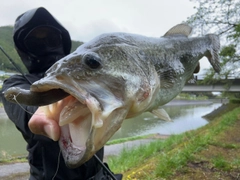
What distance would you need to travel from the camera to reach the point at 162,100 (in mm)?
1746

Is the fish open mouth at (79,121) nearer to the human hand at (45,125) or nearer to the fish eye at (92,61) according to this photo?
the human hand at (45,125)

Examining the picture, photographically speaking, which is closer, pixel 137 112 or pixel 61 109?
pixel 61 109

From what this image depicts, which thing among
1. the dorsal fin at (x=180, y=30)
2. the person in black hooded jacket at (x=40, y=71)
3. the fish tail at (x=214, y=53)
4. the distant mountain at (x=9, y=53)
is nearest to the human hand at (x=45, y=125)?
the person in black hooded jacket at (x=40, y=71)

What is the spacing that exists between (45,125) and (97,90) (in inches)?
12.0

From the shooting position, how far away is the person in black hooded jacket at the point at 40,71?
6.67ft

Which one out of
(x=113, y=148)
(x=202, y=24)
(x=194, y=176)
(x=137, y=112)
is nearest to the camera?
(x=137, y=112)

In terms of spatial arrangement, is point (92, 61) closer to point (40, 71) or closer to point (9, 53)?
point (40, 71)

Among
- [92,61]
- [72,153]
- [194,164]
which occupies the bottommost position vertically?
[194,164]

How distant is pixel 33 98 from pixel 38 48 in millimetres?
1455

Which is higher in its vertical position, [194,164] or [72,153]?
[72,153]

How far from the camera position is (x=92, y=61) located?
131cm

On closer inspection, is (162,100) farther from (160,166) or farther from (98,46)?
(160,166)

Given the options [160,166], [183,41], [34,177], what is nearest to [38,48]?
[34,177]

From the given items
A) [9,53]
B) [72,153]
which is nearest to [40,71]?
[72,153]
